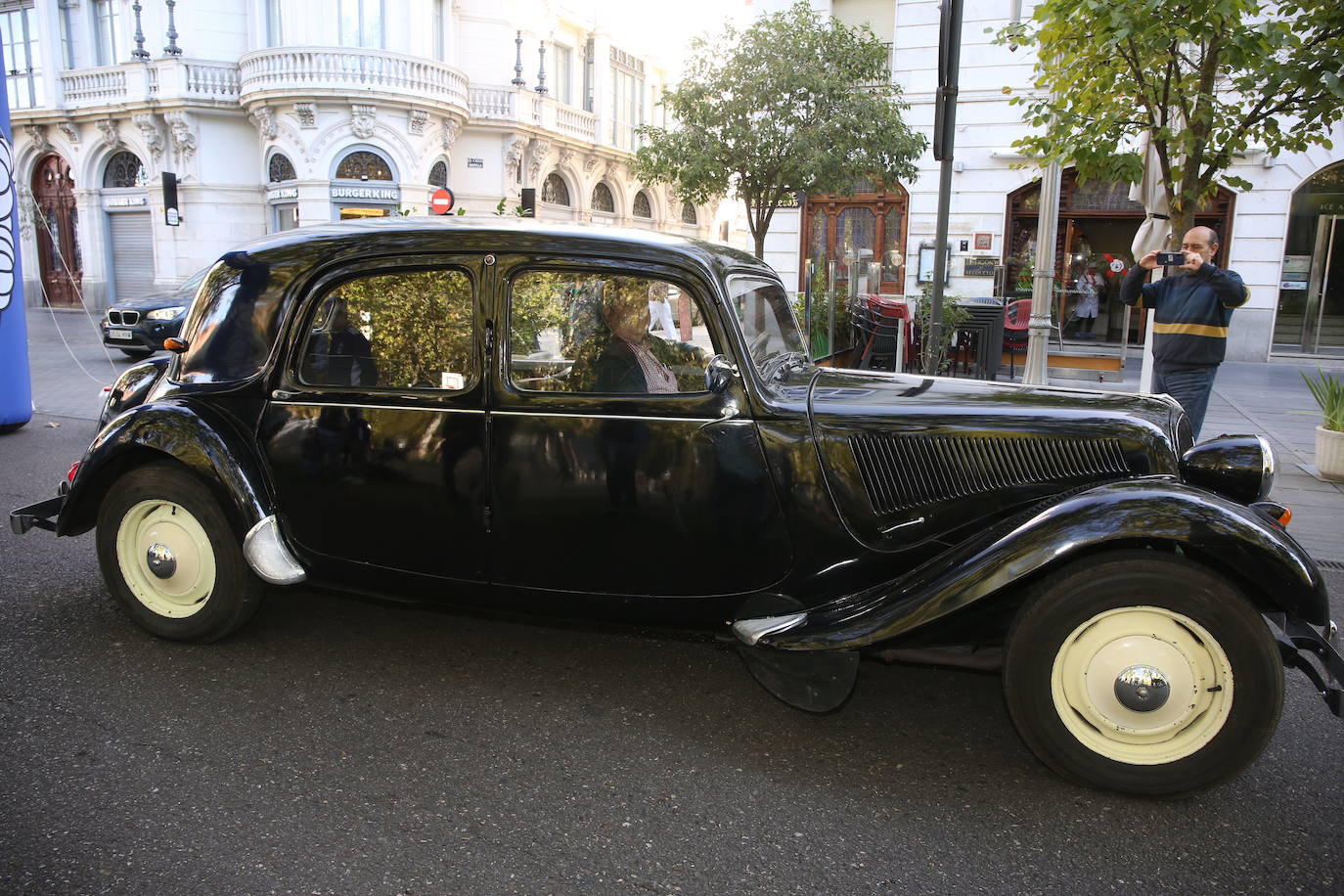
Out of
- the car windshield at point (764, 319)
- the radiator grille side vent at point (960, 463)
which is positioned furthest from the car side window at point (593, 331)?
the radiator grille side vent at point (960, 463)

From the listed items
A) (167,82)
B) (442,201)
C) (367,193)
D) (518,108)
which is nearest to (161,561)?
(442,201)

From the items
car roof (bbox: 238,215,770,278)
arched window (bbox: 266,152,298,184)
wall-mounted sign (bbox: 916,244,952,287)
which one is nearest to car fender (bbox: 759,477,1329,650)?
car roof (bbox: 238,215,770,278)

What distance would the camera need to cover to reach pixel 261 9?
974 inches

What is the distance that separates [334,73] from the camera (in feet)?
76.5

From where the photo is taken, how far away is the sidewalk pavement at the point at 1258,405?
5.81 m

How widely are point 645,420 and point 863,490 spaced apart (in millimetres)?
773

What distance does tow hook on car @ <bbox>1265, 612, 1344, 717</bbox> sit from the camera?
8.20 ft

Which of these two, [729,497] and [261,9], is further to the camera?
[261,9]

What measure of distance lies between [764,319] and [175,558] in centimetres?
253

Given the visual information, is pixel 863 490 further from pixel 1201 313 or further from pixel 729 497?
pixel 1201 313

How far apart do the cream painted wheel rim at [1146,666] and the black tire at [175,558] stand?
9.84ft

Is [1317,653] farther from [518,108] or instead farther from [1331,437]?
[518,108]

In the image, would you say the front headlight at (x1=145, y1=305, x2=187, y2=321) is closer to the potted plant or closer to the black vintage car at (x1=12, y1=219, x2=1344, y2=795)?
the black vintage car at (x1=12, y1=219, x2=1344, y2=795)

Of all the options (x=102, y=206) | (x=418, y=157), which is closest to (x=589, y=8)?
(x=418, y=157)
